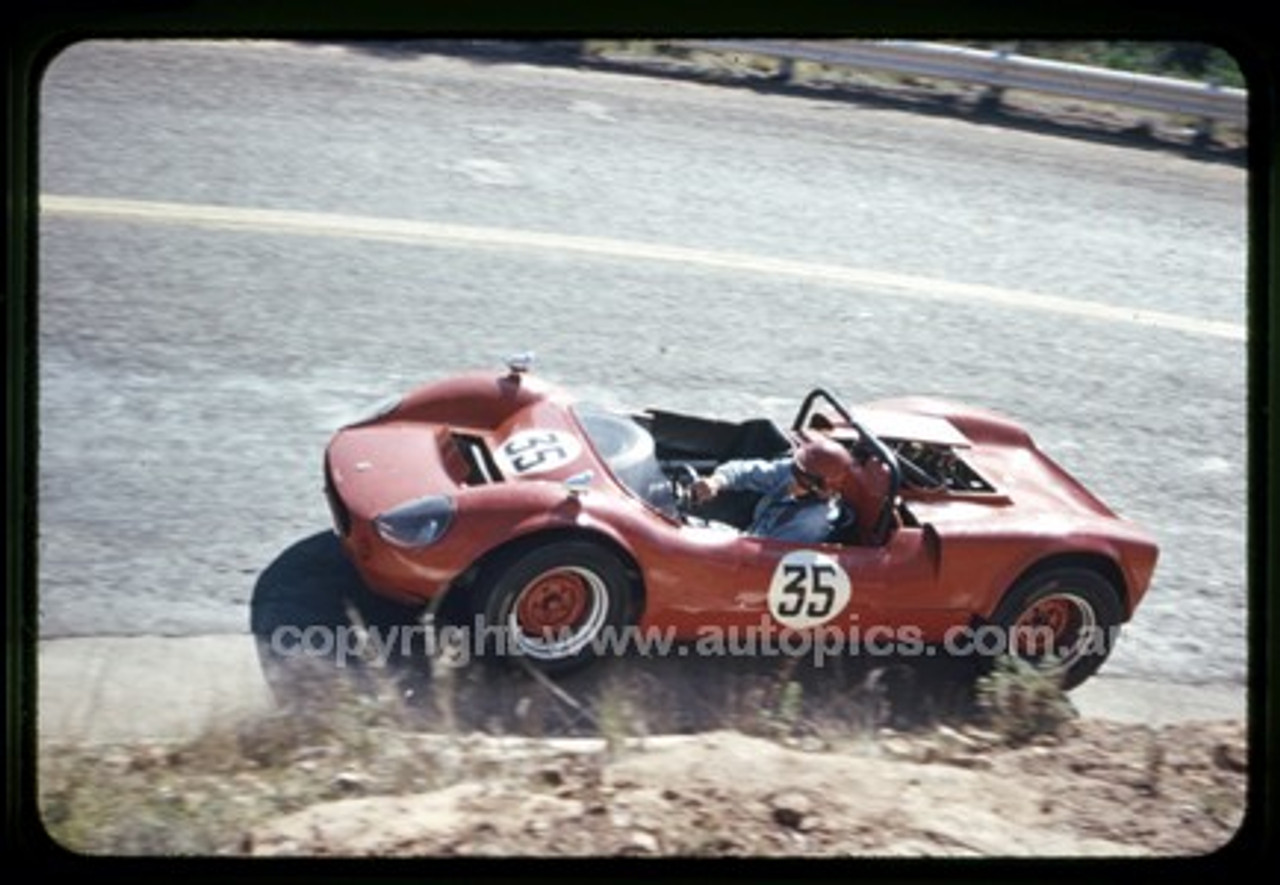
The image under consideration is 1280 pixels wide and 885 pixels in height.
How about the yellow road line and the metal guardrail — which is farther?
the metal guardrail

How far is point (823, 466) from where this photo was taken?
6328 millimetres

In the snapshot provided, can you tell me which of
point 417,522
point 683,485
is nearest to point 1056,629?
point 683,485

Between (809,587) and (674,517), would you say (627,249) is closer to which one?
(674,517)

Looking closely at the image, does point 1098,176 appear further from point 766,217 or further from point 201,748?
point 201,748

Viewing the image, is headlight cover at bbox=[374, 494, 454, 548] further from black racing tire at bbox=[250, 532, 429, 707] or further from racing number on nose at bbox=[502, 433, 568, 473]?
→ racing number on nose at bbox=[502, 433, 568, 473]

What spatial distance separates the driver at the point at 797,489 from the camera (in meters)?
6.33

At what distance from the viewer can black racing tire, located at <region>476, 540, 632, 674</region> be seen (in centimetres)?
588

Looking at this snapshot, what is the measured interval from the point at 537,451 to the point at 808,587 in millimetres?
1160

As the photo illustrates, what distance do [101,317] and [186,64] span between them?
398 centimetres

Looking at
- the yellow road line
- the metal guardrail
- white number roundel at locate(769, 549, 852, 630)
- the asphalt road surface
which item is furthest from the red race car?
the metal guardrail

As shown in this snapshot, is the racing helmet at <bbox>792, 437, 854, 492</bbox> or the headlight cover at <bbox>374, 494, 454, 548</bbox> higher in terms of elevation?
the racing helmet at <bbox>792, 437, 854, 492</bbox>

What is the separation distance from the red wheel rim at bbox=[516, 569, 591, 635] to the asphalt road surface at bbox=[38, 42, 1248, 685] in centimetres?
116

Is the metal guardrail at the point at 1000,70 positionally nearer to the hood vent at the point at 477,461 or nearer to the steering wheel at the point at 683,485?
the steering wheel at the point at 683,485

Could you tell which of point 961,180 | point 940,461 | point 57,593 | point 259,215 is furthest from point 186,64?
point 940,461
